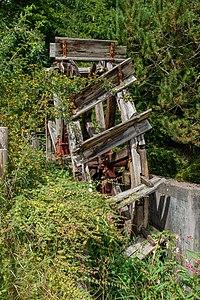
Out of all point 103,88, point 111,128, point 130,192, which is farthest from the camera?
point 103,88

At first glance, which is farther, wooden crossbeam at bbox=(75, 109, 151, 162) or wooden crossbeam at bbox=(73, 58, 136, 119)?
wooden crossbeam at bbox=(73, 58, 136, 119)

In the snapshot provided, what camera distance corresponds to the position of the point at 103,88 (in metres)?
5.65

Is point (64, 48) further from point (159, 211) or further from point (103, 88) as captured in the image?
point (159, 211)

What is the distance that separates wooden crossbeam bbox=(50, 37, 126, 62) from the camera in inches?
234

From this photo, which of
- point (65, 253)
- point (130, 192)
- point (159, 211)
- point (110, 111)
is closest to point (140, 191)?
point (130, 192)

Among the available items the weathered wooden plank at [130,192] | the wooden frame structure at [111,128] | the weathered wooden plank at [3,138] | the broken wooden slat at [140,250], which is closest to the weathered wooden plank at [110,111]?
the wooden frame structure at [111,128]

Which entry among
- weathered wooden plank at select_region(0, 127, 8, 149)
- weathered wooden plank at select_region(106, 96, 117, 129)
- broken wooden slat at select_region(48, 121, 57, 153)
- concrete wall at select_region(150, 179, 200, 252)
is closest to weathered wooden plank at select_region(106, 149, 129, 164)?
weathered wooden plank at select_region(106, 96, 117, 129)

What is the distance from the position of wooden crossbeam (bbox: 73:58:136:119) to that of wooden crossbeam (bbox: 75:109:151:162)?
1.50ft

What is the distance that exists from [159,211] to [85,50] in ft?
8.16

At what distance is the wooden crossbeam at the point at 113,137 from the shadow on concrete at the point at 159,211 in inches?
38.6

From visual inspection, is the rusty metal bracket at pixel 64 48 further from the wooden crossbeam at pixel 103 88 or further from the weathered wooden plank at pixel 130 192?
the weathered wooden plank at pixel 130 192

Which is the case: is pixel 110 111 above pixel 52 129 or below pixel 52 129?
above

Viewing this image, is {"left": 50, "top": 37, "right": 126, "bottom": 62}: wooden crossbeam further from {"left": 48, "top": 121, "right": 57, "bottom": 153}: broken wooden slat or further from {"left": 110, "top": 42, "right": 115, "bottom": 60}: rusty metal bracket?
{"left": 48, "top": 121, "right": 57, "bottom": 153}: broken wooden slat

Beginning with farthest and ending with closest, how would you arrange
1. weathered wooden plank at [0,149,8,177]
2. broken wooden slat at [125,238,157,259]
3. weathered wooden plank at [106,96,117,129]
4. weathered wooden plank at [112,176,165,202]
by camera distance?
weathered wooden plank at [106,96,117,129] < weathered wooden plank at [112,176,165,202] < broken wooden slat at [125,238,157,259] < weathered wooden plank at [0,149,8,177]
